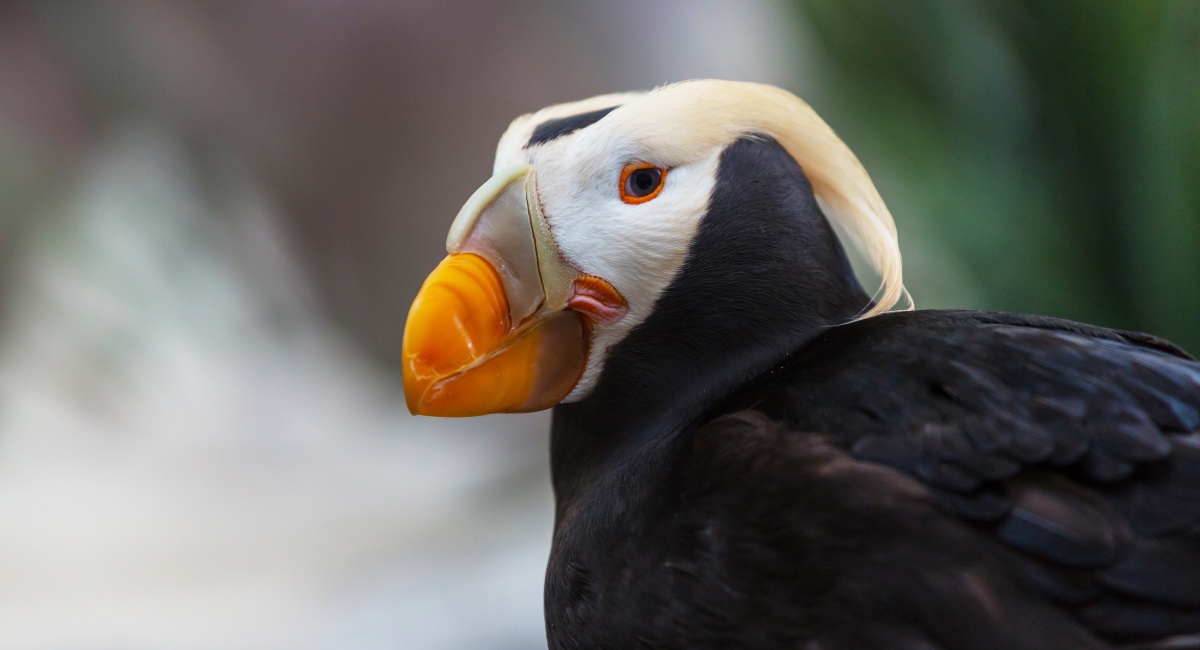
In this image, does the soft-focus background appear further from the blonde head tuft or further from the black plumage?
the black plumage

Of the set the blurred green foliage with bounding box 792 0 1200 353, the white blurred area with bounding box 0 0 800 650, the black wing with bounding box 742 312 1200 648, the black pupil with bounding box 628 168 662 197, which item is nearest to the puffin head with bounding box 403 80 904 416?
the black pupil with bounding box 628 168 662 197

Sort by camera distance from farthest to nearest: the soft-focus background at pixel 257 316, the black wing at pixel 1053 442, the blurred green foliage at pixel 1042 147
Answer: the soft-focus background at pixel 257 316
the blurred green foliage at pixel 1042 147
the black wing at pixel 1053 442

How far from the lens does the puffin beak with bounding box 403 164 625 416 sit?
2.88ft

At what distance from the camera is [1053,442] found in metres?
0.73

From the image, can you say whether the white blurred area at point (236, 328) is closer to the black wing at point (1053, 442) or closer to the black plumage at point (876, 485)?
the black plumage at point (876, 485)

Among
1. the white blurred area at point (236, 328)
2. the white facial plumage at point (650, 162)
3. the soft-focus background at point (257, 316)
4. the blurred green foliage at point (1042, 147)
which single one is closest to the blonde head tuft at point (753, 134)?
the white facial plumage at point (650, 162)

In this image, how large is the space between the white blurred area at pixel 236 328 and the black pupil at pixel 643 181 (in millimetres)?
1571

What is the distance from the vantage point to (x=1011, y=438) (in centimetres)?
74

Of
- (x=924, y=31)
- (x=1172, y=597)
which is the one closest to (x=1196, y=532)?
(x=1172, y=597)

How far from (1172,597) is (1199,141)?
3.96 feet

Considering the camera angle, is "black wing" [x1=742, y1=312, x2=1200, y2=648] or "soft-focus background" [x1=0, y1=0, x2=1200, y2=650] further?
"soft-focus background" [x1=0, y1=0, x2=1200, y2=650]

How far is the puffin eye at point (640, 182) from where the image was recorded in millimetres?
948

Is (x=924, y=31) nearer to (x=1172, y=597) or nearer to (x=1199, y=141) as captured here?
(x=1199, y=141)

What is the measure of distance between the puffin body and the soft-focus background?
1.30m
